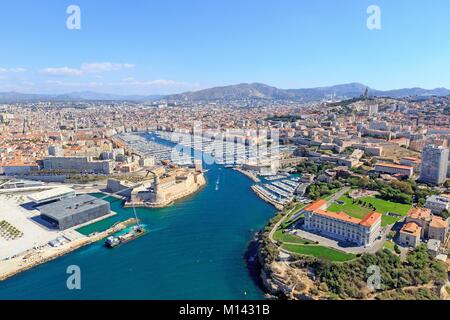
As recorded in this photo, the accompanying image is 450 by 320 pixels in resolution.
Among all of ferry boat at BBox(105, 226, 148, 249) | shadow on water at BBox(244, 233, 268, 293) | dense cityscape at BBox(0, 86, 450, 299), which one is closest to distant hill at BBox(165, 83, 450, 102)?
dense cityscape at BBox(0, 86, 450, 299)

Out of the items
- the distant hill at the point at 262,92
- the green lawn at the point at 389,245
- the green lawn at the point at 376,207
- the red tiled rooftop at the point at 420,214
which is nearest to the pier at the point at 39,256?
the green lawn at the point at 376,207

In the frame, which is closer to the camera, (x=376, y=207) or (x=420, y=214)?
(x=420, y=214)

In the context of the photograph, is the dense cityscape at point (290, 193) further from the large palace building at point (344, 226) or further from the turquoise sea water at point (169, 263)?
the turquoise sea water at point (169, 263)

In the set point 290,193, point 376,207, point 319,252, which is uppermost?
point 376,207

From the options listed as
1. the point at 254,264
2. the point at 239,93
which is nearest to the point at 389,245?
the point at 254,264

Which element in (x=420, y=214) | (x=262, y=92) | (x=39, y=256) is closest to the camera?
(x=39, y=256)

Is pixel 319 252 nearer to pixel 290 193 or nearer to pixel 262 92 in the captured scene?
pixel 290 193
